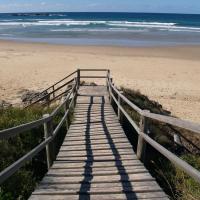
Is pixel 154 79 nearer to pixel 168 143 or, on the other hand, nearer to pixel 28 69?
pixel 28 69

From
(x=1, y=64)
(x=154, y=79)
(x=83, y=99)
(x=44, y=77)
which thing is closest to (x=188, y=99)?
(x=154, y=79)

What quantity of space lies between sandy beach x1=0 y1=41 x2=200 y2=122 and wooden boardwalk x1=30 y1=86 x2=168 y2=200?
30.0ft

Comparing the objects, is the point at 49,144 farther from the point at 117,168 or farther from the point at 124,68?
the point at 124,68

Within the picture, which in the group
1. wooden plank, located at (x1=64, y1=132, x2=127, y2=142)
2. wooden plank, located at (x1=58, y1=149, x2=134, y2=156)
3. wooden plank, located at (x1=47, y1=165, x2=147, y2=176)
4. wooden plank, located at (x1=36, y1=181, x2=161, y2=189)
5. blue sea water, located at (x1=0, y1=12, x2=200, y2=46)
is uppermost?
blue sea water, located at (x1=0, y1=12, x2=200, y2=46)

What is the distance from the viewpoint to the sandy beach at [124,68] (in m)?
20.9

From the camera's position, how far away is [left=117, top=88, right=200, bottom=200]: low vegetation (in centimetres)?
569

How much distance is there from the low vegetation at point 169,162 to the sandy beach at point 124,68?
584 centimetres

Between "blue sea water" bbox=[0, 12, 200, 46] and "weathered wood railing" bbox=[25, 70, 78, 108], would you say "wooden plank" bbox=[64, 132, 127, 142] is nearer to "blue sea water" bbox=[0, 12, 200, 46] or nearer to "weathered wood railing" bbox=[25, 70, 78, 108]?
"weathered wood railing" bbox=[25, 70, 78, 108]

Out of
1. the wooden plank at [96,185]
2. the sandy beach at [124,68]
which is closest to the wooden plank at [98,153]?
the wooden plank at [96,185]

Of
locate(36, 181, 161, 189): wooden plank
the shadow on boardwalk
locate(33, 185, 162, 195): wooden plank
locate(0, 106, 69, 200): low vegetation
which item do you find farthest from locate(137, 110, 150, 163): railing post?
locate(0, 106, 69, 200): low vegetation

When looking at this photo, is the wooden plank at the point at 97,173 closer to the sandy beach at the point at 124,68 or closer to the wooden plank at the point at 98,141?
the wooden plank at the point at 98,141

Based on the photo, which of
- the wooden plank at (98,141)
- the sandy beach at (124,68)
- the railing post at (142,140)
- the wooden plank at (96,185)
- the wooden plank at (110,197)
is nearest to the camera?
the wooden plank at (110,197)

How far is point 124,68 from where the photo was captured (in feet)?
96.1

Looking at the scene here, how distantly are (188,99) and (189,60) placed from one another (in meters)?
14.8
